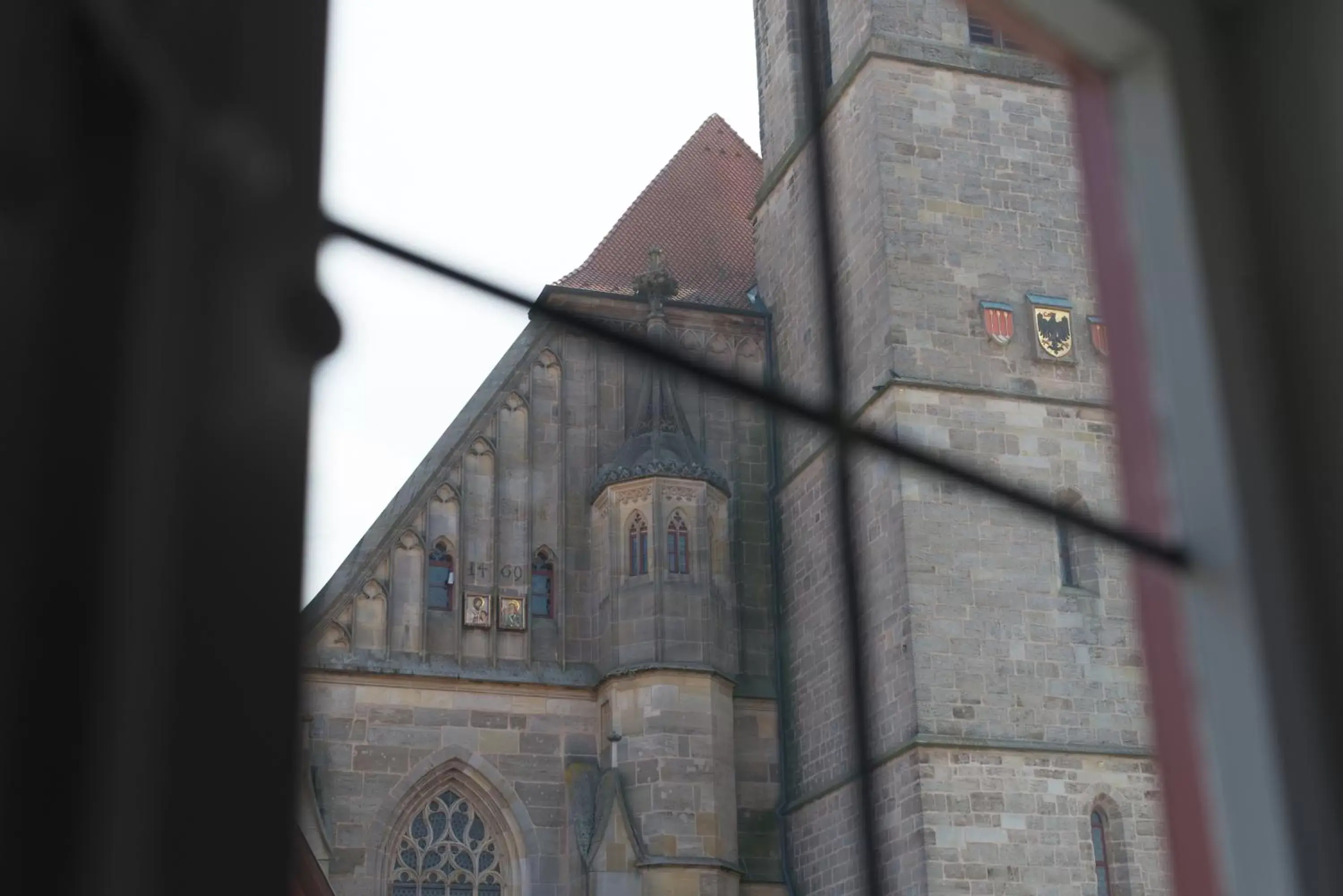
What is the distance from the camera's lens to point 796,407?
1587 millimetres

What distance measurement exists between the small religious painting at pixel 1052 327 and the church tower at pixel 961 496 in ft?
0.06

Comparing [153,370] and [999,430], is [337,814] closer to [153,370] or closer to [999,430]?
[999,430]

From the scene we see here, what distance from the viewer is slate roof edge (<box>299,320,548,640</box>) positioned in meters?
14.5

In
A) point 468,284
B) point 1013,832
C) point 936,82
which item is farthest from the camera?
point 936,82

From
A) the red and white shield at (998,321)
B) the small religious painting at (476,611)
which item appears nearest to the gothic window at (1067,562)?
the red and white shield at (998,321)

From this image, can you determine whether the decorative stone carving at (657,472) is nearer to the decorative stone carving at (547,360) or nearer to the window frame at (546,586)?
the window frame at (546,586)

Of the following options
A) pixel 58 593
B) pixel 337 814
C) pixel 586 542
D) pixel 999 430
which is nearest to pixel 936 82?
pixel 999 430

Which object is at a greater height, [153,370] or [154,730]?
[153,370]

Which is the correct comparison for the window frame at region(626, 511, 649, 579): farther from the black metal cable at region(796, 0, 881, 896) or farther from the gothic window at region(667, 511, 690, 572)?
the black metal cable at region(796, 0, 881, 896)

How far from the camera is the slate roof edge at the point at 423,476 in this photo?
571 inches

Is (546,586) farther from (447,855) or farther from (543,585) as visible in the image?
(447,855)

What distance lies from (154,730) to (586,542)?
14.6m

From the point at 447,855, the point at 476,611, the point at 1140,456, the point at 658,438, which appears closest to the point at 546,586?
the point at 476,611

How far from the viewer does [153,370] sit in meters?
0.93
